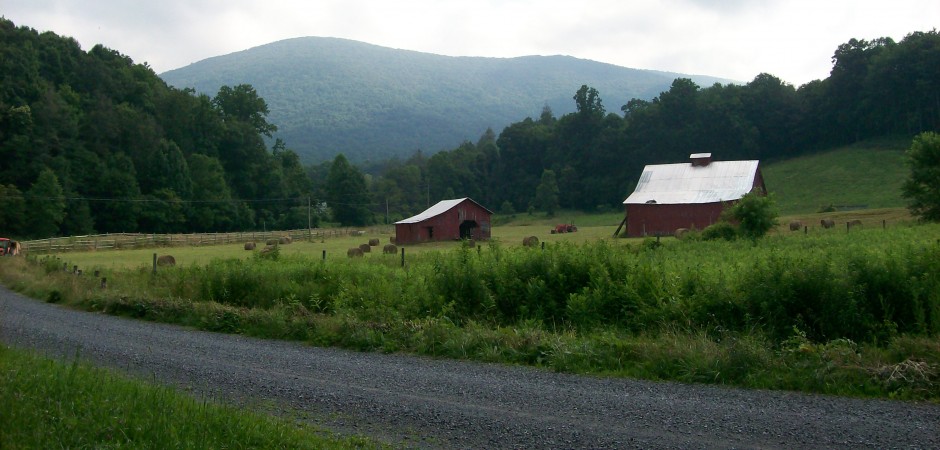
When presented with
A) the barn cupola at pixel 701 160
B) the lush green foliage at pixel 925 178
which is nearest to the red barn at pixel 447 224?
the barn cupola at pixel 701 160

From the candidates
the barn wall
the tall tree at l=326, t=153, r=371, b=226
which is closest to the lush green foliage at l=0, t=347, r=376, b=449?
the barn wall

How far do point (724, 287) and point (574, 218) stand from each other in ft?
255

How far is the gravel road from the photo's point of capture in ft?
20.7

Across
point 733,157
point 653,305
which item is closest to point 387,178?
point 733,157

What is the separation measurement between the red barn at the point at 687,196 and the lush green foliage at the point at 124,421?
152 feet

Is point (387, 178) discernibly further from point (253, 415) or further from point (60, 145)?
point (253, 415)

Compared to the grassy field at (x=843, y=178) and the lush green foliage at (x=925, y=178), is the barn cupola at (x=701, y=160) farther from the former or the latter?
the lush green foliage at (x=925, y=178)

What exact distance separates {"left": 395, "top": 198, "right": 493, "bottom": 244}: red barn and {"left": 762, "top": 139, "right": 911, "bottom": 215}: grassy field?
88.9 ft

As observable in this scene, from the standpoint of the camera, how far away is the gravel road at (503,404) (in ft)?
20.7

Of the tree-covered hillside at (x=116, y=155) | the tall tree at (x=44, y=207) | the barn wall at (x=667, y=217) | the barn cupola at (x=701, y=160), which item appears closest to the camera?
the barn wall at (x=667, y=217)

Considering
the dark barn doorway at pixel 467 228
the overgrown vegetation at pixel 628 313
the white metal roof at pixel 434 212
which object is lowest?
the dark barn doorway at pixel 467 228

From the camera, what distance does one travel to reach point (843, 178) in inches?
2899

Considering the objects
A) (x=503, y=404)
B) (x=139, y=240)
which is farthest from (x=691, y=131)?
(x=503, y=404)

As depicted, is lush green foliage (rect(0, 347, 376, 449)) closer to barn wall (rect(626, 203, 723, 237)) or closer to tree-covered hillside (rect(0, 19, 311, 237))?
barn wall (rect(626, 203, 723, 237))
